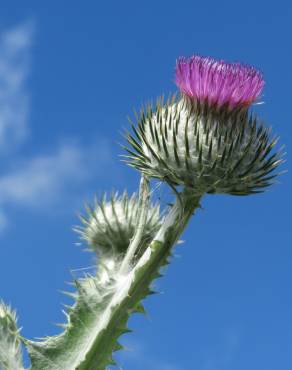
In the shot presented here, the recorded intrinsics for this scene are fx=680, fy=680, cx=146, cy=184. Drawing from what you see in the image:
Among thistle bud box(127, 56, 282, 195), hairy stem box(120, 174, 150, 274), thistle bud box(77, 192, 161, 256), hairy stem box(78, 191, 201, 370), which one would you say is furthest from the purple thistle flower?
thistle bud box(77, 192, 161, 256)

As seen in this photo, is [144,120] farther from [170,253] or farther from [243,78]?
[170,253]

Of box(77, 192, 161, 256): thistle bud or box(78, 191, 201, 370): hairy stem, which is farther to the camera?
box(77, 192, 161, 256): thistle bud

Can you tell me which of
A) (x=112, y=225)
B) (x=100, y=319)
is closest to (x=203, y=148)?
(x=100, y=319)

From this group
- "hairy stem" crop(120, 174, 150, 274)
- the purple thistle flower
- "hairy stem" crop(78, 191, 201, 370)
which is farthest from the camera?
the purple thistle flower

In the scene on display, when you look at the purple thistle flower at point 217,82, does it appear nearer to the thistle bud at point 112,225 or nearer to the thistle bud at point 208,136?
the thistle bud at point 208,136

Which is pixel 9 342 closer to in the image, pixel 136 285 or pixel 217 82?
pixel 136 285

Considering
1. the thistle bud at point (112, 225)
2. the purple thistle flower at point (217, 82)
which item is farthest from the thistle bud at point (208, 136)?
the thistle bud at point (112, 225)

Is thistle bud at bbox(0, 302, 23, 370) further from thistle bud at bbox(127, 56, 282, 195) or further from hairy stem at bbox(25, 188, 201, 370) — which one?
thistle bud at bbox(127, 56, 282, 195)

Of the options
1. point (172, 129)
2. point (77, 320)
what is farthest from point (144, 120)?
point (77, 320)
